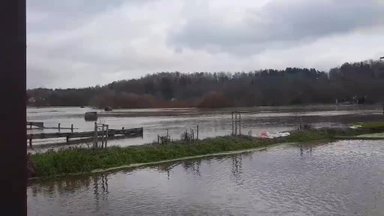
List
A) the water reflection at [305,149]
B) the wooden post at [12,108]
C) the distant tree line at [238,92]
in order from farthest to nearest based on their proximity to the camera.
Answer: the distant tree line at [238,92] < the water reflection at [305,149] < the wooden post at [12,108]

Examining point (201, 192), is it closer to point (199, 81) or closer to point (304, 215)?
point (304, 215)

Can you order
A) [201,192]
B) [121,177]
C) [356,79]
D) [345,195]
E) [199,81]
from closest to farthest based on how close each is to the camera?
[345,195] → [201,192] → [121,177] → [356,79] → [199,81]

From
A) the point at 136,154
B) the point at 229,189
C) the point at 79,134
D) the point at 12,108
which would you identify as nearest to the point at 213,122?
the point at 79,134

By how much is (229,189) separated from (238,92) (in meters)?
123

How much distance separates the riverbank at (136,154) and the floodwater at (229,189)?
109 centimetres

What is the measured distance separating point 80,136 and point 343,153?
2029 centimetres

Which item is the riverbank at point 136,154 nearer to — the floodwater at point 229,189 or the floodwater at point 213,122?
the floodwater at point 229,189

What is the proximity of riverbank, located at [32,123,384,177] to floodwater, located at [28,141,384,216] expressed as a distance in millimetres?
1093

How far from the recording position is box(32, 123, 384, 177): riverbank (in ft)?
59.9

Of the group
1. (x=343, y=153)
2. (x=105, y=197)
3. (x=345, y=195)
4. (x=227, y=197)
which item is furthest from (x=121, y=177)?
(x=343, y=153)

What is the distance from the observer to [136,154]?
2194 cm

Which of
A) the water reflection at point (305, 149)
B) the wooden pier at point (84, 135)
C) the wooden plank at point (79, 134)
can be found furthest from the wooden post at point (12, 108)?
the wooden plank at point (79, 134)

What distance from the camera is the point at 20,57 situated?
2156mm

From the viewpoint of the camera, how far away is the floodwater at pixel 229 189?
38.6ft
